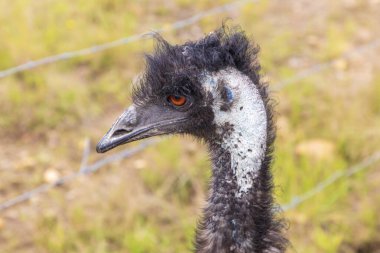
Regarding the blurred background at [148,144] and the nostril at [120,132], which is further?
the blurred background at [148,144]

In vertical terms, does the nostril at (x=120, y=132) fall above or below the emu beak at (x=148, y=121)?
below

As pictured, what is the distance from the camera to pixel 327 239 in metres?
3.63

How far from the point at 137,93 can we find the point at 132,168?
2028mm

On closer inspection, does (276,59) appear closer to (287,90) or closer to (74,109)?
(287,90)

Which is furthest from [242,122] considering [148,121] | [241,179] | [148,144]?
[148,144]

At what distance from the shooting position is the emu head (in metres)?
2.21

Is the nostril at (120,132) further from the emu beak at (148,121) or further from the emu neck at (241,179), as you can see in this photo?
the emu neck at (241,179)

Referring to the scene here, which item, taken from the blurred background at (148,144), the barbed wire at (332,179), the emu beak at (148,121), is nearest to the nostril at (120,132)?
the emu beak at (148,121)

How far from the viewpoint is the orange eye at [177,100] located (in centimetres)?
229

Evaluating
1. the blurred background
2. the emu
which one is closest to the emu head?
the emu

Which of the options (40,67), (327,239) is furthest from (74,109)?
(327,239)

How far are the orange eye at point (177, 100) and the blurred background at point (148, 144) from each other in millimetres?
1186

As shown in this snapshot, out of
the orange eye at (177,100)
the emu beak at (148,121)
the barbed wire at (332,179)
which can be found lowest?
the emu beak at (148,121)

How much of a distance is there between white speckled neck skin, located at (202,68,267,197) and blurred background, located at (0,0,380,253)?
3.78ft
